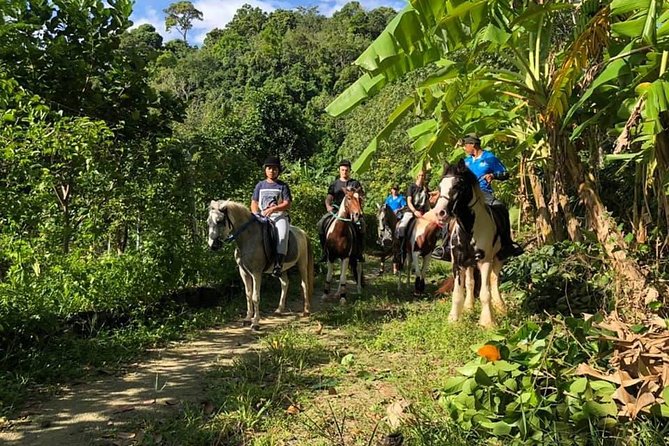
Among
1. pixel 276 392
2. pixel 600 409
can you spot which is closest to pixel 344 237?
pixel 276 392

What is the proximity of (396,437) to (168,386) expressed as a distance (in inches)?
100

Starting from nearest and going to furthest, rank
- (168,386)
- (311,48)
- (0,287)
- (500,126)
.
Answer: (168,386)
(0,287)
(500,126)
(311,48)

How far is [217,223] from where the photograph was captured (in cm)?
645

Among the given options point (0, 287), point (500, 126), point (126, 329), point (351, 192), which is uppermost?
point (500, 126)

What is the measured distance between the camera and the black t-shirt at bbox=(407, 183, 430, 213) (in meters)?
9.51

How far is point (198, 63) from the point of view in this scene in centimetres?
5962

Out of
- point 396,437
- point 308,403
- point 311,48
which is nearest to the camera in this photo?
point 396,437

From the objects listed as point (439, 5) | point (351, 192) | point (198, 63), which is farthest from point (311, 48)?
point (439, 5)

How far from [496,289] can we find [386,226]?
199 inches

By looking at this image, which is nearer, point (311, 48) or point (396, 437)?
point (396, 437)

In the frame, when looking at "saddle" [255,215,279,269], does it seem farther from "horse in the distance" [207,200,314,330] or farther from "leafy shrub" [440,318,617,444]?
"leafy shrub" [440,318,617,444]

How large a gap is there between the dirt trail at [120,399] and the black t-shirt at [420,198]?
4.60 meters

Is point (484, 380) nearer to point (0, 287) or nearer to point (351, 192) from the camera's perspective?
point (0, 287)

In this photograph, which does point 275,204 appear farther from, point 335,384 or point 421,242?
point 335,384
